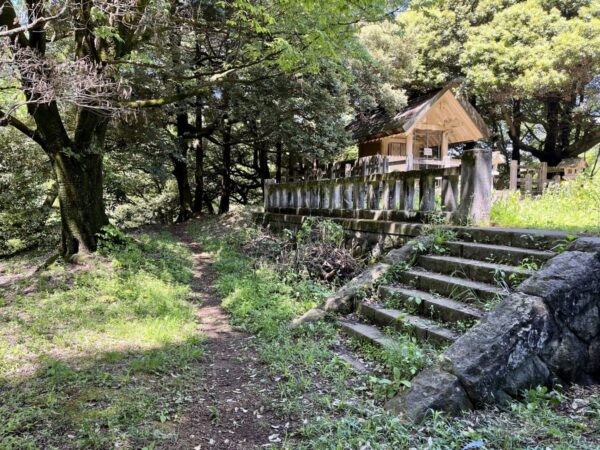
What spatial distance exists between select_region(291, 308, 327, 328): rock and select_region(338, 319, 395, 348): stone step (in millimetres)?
260

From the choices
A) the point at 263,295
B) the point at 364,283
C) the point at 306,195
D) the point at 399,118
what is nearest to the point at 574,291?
the point at 364,283

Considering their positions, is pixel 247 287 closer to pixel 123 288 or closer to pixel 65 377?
pixel 123 288

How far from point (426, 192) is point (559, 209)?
1985mm

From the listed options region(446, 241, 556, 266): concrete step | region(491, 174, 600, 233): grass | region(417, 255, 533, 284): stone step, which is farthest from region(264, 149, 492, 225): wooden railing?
region(417, 255, 533, 284): stone step

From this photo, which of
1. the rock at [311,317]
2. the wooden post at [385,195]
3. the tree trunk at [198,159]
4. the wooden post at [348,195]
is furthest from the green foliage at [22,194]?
the wooden post at [385,195]

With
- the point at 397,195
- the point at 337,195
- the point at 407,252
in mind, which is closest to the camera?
the point at 407,252

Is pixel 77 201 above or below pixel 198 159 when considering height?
below

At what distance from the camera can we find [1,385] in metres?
3.39

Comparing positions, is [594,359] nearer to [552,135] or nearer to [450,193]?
[450,193]

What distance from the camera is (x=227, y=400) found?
3.34 metres

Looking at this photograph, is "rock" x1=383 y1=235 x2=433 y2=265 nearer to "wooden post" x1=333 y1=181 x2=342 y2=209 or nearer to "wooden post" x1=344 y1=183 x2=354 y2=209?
"wooden post" x1=344 y1=183 x2=354 y2=209

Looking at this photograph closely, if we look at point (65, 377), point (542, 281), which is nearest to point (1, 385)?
point (65, 377)

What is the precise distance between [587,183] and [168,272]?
7.14m

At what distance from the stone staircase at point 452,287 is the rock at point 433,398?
0.63m
